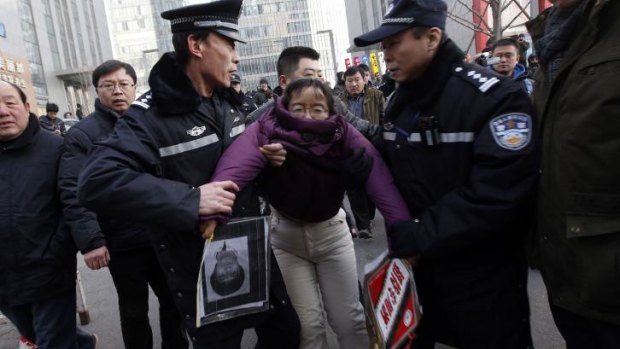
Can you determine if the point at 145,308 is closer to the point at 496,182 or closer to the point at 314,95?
the point at 314,95

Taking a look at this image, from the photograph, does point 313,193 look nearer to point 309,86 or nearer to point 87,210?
point 309,86

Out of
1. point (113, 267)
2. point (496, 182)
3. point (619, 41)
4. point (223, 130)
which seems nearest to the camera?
point (619, 41)

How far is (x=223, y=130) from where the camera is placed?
6.91ft

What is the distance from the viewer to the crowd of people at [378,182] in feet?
4.90

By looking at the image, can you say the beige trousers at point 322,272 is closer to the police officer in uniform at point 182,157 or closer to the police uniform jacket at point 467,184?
the police officer in uniform at point 182,157

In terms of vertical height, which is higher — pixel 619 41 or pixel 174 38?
pixel 174 38

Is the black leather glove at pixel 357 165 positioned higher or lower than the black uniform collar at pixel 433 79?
lower

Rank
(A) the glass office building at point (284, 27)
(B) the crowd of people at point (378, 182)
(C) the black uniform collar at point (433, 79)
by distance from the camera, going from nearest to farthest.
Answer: (B) the crowd of people at point (378, 182), (C) the black uniform collar at point (433, 79), (A) the glass office building at point (284, 27)

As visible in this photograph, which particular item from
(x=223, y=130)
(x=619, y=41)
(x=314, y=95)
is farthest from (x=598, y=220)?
(x=223, y=130)

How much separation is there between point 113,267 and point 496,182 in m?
2.41

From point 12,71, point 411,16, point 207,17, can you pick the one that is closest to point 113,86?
point 207,17

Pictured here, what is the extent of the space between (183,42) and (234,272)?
39.5 inches

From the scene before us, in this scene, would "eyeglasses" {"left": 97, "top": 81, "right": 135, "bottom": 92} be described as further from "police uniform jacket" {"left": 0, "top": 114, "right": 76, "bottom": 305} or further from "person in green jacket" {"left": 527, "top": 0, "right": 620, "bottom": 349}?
"person in green jacket" {"left": 527, "top": 0, "right": 620, "bottom": 349}

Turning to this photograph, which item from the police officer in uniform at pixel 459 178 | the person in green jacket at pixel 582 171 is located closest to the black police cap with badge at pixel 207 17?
the police officer in uniform at pixel 459 178
